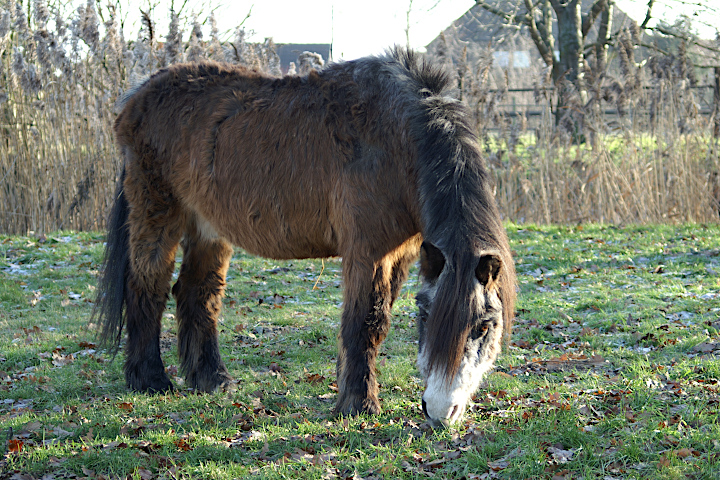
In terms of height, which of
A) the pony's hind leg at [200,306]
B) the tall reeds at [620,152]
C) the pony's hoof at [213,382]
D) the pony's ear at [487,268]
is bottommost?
the pony's hoof at [213,382]

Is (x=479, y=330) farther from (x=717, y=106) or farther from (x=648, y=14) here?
(x=648, y=14)

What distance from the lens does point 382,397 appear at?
398 centimetres

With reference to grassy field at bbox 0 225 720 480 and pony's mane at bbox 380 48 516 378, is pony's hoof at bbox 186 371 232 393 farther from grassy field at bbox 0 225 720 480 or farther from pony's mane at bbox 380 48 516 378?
pony's mane at bbox 380 48 516 378

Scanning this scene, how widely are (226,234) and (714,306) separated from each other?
4549 mm

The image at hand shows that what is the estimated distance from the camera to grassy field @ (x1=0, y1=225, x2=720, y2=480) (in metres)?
3.02

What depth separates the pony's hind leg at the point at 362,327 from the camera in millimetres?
3504

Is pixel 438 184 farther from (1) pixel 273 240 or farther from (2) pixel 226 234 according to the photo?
(2) pixel 226 234

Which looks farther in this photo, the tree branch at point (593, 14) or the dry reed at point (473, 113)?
the tree branch at point (593, 14)

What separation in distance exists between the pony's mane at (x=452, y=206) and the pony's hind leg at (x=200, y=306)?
192 cm

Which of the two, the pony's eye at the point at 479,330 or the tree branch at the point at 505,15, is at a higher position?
the tree branch at the point at 505,15

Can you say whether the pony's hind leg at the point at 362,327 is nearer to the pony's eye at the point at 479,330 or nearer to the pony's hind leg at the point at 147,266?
the pony's eye at the point at 479,330

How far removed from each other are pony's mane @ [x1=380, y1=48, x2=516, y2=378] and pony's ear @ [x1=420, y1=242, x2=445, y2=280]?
38mm

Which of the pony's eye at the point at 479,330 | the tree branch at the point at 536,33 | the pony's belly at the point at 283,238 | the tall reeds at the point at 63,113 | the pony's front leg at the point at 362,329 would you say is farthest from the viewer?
the tree branch at the point at 536,33

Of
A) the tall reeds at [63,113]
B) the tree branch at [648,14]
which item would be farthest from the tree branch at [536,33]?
the tall reeds at [63,113]
